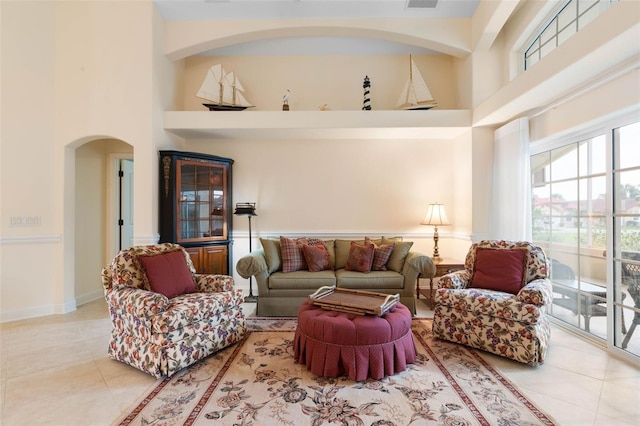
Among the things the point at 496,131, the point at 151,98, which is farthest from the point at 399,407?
the point at 151,98

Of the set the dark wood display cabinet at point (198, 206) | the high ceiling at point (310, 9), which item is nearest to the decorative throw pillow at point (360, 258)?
the dark wood display cabinet at point (198, 206)

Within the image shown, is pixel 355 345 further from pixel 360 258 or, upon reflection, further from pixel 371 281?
pixel 360 258

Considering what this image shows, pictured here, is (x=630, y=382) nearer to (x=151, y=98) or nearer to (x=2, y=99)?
(x=151, y=98)

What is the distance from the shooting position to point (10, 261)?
3.57 metres

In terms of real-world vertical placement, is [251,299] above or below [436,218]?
below

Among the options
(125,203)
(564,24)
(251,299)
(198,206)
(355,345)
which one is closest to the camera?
(355,345)

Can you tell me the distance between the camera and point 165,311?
2.29 metres

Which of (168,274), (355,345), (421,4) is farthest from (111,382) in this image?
(421,4)

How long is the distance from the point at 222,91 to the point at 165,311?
326 centimetres

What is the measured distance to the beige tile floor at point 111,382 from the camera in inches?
73.5

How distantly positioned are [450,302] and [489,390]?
794 millimetres

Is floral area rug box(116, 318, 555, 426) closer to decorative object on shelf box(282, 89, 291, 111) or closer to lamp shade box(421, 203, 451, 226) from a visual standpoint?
lamp shade box(421, 203, 451, 226)

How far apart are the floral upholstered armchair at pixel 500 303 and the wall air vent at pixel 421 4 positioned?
3063mm

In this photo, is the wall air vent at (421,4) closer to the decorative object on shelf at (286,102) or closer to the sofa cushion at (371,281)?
the decorative object on shelf at (286,102)
